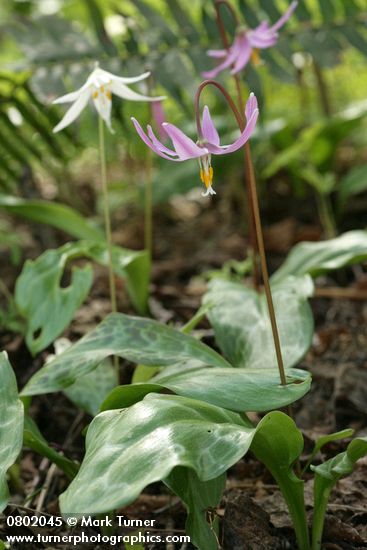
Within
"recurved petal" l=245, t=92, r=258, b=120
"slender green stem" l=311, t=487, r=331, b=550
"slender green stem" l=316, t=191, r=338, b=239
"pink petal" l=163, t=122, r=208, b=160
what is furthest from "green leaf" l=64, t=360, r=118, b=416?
"slender green stem" l=316, t=191, r=338, b=239

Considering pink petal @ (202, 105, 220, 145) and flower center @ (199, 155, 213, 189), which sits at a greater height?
pink petal @ (202, 105, 220, 145)

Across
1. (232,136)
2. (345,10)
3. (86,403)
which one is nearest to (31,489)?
(86,403)

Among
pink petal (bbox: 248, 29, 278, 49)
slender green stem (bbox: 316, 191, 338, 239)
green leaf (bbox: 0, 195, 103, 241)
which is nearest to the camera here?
pink petal (bbox: 248, 29, 278, 49)

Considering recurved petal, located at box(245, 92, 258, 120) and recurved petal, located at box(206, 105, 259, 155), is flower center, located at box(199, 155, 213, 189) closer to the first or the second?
recurved petal, located at box(206, 105, 259, 155)

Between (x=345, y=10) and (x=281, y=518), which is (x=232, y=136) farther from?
(x=281, y=518)

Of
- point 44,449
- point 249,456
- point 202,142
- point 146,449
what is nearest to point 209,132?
point 202,142

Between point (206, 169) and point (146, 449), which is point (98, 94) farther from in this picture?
point (146, 449)
